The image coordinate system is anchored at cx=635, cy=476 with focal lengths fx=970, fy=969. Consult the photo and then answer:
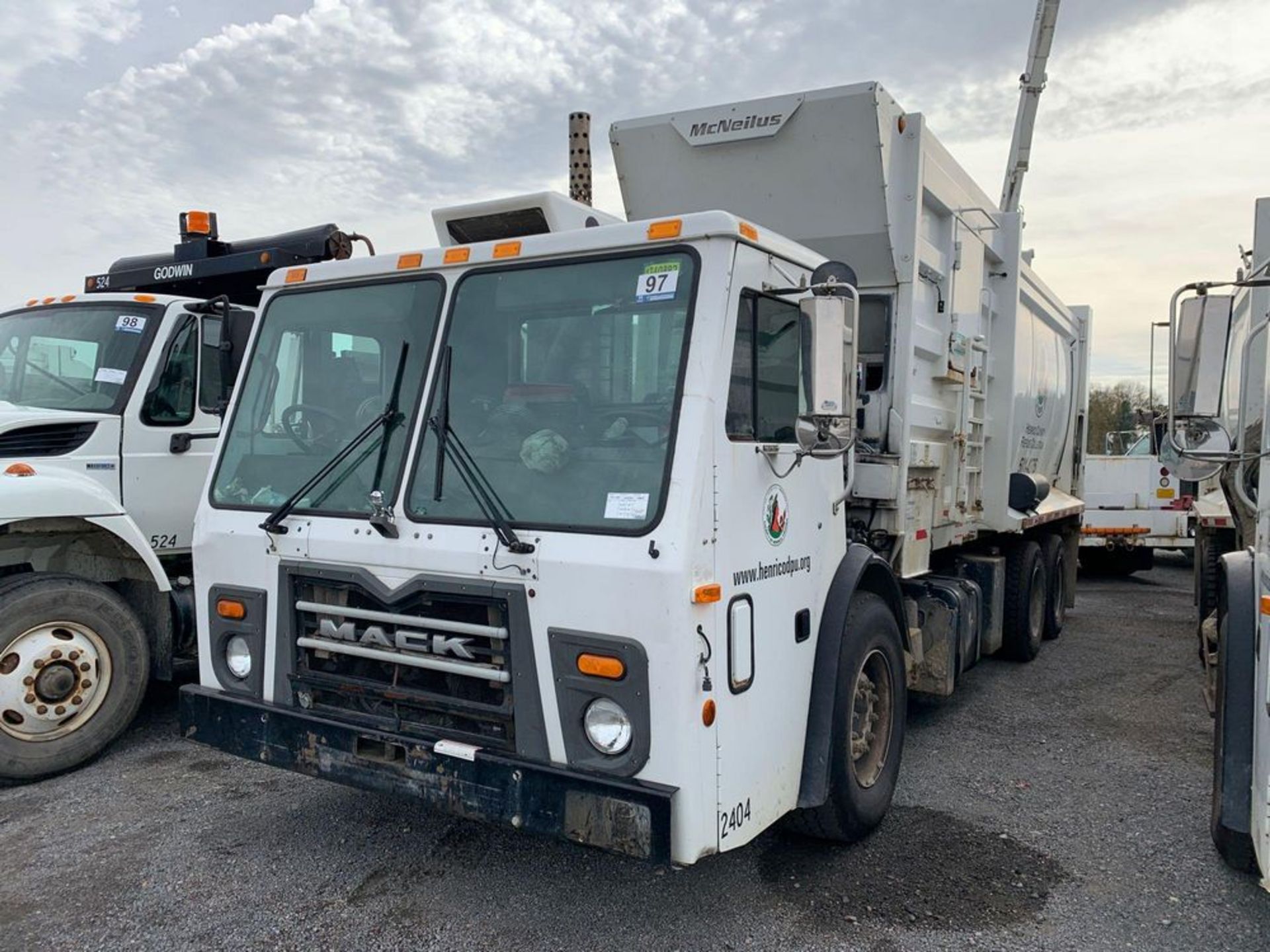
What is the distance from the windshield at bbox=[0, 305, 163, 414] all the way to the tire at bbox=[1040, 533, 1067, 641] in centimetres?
680

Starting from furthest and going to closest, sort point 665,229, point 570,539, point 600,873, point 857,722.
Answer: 1. point 857,722
2. point 600,873
3. point 665,229
4. point 570,539

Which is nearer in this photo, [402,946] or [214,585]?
[402,946]

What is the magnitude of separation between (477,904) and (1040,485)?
5.64 m

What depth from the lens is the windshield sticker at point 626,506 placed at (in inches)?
120

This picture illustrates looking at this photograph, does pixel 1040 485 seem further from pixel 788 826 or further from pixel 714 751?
pixel 714 751

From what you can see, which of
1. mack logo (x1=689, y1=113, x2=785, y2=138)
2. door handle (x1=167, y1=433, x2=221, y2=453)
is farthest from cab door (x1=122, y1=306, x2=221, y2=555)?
mack logo (x1=689, y1=113, x2=785, y2=138)

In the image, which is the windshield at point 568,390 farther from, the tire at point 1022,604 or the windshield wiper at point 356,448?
the tire at point 1022,604

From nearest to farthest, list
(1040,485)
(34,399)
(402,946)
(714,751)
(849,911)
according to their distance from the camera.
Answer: (714,751)
(402,946)
(849,911)
(34,399)
(1040,485)

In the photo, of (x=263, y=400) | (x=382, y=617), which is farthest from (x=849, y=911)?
(x=263, y=400)

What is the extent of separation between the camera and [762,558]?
333 cm

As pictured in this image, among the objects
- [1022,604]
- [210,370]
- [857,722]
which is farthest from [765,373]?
[1022,604]

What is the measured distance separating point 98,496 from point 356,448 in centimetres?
233

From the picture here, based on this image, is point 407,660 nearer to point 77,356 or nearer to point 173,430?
point 173,430

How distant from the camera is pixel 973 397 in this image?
6.25 meters
